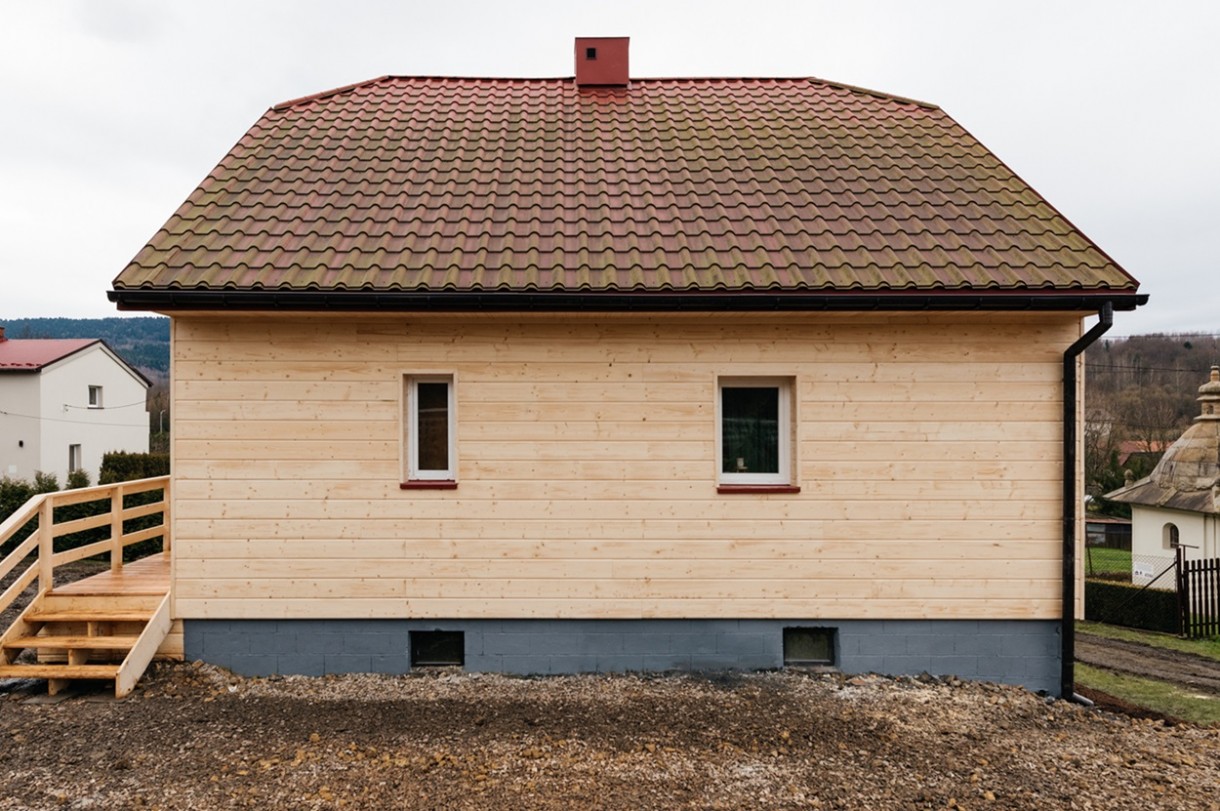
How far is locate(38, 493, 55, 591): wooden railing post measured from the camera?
6.11m

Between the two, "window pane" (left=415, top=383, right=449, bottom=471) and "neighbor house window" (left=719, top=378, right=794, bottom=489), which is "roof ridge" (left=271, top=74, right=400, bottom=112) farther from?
"neighbor house window" (left=719, top=378, right=794, bottom=489)

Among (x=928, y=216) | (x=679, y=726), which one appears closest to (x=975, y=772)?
(x=679, y=726)

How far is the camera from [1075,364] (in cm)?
596

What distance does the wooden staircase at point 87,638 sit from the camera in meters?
5.57

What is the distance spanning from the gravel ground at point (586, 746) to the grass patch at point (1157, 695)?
742 mm

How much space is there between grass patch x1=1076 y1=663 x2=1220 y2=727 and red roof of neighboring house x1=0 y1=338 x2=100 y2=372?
35372 millimetres

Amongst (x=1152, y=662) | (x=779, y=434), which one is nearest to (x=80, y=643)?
(x=779, y=434)

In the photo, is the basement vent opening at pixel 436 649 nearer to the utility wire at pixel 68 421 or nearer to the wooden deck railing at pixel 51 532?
the wooden deck railing at pixel 51 532

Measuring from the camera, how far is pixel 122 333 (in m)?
108

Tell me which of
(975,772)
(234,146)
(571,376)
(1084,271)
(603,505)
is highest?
(234,146)

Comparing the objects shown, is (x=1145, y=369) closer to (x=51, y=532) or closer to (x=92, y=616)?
(x=92, y=616)

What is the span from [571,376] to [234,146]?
4.91 meters

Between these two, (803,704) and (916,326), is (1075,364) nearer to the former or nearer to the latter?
(916,326)

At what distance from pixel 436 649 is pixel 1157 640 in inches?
512
